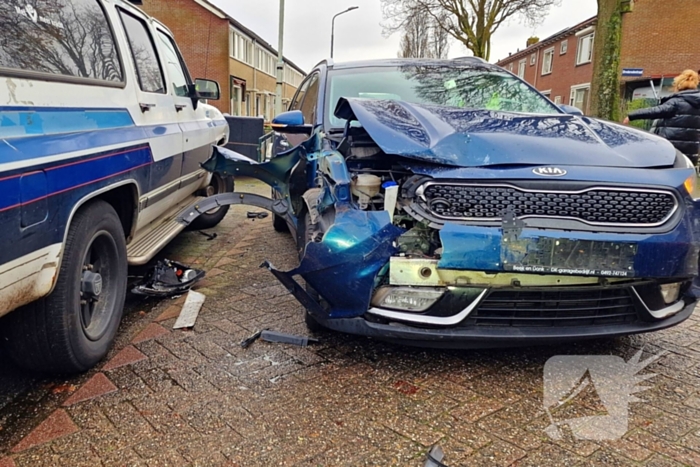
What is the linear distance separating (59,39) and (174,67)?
2266 mm

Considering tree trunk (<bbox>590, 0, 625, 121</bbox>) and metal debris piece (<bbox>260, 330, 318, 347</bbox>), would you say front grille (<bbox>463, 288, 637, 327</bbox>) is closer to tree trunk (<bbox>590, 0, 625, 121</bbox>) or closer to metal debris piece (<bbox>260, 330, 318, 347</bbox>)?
metal debris piece (<bbox>260, 330, 318, 347</bbox>)

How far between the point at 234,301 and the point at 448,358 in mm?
1645

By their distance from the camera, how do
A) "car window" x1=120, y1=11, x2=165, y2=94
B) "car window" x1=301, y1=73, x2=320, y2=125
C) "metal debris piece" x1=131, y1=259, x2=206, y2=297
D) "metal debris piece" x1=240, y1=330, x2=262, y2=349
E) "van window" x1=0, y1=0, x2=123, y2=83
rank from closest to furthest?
"van window" x1=0, y1=0, x2=123, y2=83
"metal debris piece" x1=240, y1=330, x2=262, y2=349
"car window" x1=120, y1=11, x2=165, y2=94
"metal debris piece" x1=131, y1=259, x2=206, y2=297
"car window" x1=301, y1=73, x2=320, y2=125

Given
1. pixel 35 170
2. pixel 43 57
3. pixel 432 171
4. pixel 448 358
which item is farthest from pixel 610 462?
pixel 43 57

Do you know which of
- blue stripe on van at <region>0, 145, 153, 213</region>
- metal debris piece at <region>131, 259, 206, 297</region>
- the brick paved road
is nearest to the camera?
blue stripe on van at <region>0, 145, 153, 213</region>

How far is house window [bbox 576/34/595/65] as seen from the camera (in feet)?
91.6

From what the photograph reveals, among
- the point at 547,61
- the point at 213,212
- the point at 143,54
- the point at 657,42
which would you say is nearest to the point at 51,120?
the point at 143,54

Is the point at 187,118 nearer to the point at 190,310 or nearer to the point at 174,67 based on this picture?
the point at 174,67

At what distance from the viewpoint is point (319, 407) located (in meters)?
2.32

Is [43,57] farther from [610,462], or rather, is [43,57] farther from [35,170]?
[610,462]

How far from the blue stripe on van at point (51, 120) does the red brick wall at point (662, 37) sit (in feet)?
91.0

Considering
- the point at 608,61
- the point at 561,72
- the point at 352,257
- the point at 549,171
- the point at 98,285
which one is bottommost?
the point at 98,285

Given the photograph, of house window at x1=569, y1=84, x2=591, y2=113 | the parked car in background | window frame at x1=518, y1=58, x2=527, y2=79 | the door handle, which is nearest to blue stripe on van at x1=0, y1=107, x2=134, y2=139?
the parked car in background

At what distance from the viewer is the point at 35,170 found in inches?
75.6
